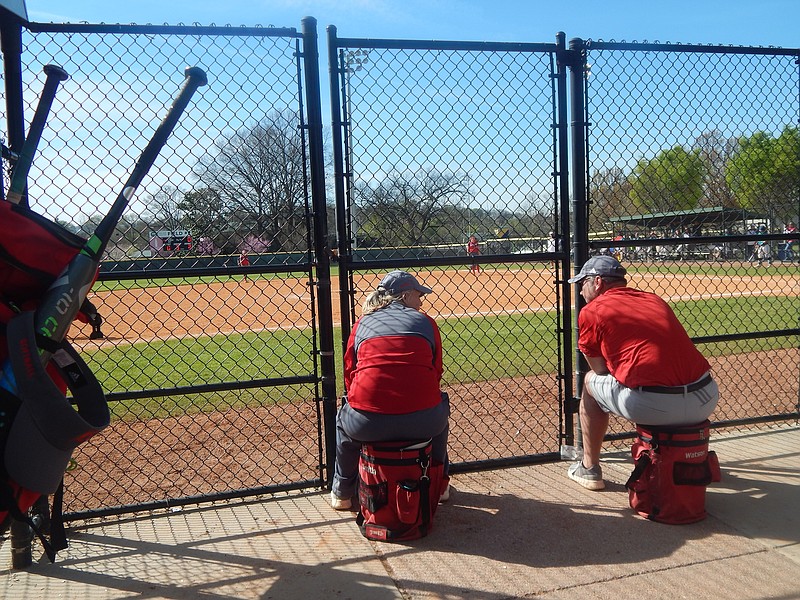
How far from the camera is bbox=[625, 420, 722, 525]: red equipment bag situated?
3.47 m

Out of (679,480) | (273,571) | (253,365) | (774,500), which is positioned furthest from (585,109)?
(253,365)

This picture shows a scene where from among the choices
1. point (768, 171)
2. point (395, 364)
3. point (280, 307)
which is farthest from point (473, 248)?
point (280, 307)

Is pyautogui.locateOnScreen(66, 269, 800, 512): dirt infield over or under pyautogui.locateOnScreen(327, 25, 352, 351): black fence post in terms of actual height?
under

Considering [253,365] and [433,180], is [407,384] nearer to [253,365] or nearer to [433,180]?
[433,180]

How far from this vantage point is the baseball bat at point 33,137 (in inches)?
94.3

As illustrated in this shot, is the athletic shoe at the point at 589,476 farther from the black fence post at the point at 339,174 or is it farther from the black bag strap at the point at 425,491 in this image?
the black fence post at the point at 339,174

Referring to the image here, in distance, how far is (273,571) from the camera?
123 inches

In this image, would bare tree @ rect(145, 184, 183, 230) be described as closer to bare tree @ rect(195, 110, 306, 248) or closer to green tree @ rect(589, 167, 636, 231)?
bare tree @ rect(195, 110, 306, 248)

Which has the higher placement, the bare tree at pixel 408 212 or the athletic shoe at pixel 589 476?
the bare tree at pixel 408 212

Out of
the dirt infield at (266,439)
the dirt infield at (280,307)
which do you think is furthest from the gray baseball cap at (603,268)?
the dirt infield at (280,307)

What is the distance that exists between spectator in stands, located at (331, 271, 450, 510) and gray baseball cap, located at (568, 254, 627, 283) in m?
1.08

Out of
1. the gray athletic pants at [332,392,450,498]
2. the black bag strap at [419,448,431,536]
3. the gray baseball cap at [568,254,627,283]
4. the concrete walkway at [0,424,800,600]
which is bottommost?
the concrete walkway at [0,424,800,600]

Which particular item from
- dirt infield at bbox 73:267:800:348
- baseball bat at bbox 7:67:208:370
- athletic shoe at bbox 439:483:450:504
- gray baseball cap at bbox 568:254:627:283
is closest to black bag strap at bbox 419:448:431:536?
athletic shoe at bbox 439:483:450:504

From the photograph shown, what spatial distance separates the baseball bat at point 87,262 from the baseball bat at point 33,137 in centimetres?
45
